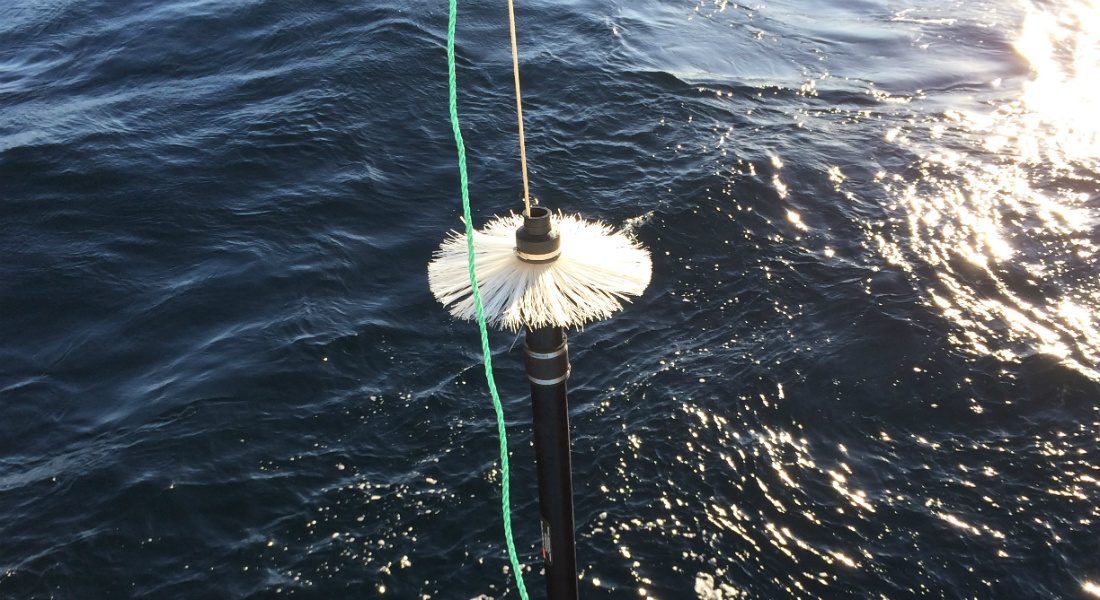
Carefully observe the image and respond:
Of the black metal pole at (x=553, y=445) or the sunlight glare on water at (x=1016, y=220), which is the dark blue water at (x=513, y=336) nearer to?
the sunlight glare on water at (x=1016, y=220)

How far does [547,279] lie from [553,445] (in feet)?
1.65

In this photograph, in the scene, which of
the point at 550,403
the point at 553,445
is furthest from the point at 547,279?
the point at 553,445

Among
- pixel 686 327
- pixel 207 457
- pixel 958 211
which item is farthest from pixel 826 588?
pixel 958 211

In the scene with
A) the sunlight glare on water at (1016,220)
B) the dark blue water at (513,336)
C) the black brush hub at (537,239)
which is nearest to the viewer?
the black brush hub at (537,239)

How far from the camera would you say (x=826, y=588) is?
17.1 ft

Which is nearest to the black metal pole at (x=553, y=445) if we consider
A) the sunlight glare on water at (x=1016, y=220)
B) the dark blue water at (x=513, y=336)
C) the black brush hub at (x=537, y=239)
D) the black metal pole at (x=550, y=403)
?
the black metal pole at (x=550, y=403)

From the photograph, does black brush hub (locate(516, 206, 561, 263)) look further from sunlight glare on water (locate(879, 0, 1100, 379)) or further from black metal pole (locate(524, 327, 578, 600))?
sunlight glare on water (locate(879, 0, 1100, 379))

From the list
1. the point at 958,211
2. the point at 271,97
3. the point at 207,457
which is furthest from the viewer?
the point at 271,97

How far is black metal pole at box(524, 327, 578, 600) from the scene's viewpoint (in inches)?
97.5

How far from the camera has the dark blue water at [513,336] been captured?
5492 millimetres

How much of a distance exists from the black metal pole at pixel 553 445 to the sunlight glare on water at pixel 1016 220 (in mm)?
5540

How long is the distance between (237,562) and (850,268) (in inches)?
232

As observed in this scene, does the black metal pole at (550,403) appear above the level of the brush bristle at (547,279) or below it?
below

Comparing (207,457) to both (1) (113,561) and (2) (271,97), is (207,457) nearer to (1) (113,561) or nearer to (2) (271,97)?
(1) (113,561)
